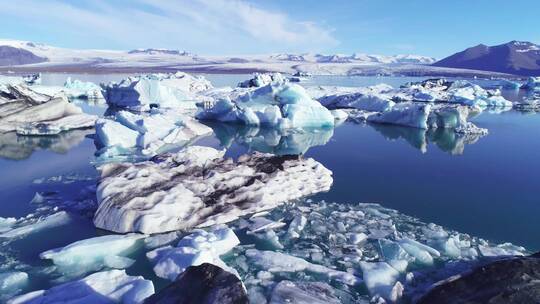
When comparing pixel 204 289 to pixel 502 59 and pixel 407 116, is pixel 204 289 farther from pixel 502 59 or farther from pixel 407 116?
pixel 502 59

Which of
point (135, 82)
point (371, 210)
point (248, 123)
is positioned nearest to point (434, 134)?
point (248, 123)

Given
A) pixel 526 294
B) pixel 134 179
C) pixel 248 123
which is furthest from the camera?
pixel 248 123

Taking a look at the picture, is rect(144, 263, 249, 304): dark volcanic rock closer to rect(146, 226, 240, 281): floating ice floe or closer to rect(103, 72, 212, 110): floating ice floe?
rect(146, 226, 240, 281): floating ice floe

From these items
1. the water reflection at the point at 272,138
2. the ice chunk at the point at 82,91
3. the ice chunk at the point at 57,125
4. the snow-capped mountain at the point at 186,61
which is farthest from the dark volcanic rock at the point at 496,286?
the snow-capped mountain at the point at 186,61

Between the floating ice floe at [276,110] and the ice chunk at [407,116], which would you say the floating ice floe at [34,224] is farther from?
the ice chunk at [407,116]

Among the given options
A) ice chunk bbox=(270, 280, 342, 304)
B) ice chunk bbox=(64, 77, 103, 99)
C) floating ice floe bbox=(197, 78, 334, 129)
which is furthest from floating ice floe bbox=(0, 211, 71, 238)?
ice chunk bbox=(64, 77, 103, 99)

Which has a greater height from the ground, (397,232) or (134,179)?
(134,179)

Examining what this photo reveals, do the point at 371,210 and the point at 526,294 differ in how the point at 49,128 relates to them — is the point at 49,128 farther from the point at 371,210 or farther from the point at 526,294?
the point at 526,294
